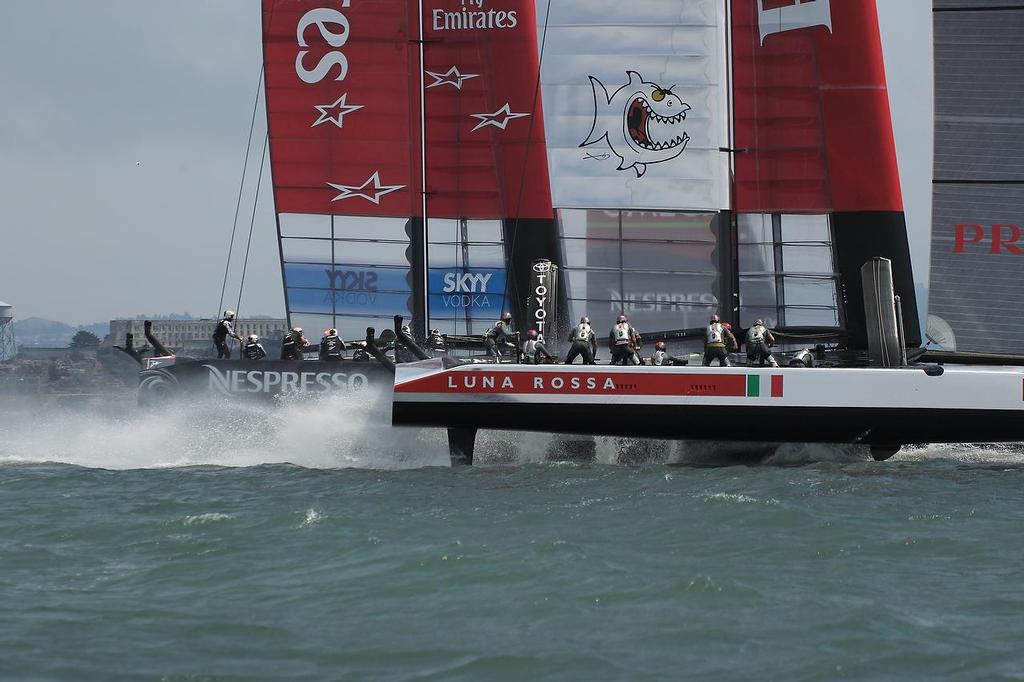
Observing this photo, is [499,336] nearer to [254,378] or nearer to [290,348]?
[290,348]

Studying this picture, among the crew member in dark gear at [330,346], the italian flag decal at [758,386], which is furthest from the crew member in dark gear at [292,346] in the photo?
the italian flag decal at [758,386]

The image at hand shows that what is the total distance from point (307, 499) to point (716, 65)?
362 inches

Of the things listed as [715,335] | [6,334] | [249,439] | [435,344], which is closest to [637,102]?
[715,335]

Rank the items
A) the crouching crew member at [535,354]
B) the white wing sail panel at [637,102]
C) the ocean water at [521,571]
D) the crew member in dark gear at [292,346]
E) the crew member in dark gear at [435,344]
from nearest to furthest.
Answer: the ocean water at [521,571], the crouching crew member at [535,354], the white wing sail panel at [637,102], the crew member in dark gear at [292,346], the crew member in dark gear at [435,344]

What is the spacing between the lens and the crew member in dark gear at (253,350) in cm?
2056

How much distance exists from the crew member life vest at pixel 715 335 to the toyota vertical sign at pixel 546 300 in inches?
138

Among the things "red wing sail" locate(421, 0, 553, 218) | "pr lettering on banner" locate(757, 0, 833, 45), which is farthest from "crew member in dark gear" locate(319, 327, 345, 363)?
"pr lettering on banner" locate(757, 0, 833, 45)

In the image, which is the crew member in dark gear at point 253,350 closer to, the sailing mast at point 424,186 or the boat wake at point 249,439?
the boat wake at point 249,439

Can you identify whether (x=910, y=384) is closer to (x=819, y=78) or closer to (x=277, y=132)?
(x=819, y=78)

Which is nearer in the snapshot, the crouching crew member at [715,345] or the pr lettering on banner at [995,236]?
the pr lettering on banner at [995,236]

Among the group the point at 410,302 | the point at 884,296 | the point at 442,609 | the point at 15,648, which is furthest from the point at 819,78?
the point at 15,648

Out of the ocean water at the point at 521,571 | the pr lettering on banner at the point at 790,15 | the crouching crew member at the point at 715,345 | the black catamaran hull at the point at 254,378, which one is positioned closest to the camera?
the ocean water at the point at 521,571

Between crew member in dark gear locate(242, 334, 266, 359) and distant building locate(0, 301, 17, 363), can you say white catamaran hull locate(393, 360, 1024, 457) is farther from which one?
distant building locate(0, 301, 17, 363)

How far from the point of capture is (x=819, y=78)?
18359 millimetres
